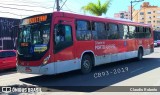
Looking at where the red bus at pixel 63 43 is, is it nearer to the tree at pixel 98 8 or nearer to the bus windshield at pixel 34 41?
the bus windshield at pixel 34 41

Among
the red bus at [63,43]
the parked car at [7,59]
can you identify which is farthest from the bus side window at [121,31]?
the parked car at [7,59]

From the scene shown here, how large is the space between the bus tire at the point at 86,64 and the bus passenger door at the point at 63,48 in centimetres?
77

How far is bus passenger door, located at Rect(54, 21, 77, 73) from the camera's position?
11210 millimetres

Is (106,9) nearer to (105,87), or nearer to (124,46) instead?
(124,46)

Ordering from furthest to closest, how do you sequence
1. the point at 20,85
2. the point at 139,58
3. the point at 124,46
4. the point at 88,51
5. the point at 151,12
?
the point at 151,12, the point at 139,58, the point at 124,46, the point at 88,51, the point at 20,85

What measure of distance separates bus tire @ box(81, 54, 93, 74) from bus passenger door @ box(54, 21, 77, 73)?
2.51 feet

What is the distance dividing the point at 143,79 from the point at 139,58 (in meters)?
8.78

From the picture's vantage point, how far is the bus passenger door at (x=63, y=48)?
1121 centimetres

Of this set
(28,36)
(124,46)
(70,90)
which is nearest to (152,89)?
(70,90)

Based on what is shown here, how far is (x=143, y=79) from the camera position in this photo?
1126 centimetres

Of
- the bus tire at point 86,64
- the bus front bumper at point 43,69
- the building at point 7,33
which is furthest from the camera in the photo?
the building at point 7,33

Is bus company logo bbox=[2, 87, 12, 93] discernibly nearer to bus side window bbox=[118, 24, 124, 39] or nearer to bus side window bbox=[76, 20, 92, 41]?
bus side window bbox=[76, 20, 92, 41]

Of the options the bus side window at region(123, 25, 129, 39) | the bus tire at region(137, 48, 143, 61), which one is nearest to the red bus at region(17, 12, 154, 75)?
the bus side window at region(123, 25, 129, 39)

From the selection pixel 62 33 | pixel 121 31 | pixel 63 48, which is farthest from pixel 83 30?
pixel 121 31
